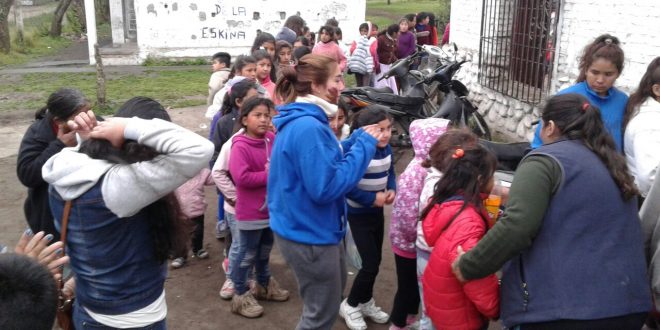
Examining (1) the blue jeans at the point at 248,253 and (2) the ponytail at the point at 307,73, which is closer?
(2) the ponytail at the point at 307,73

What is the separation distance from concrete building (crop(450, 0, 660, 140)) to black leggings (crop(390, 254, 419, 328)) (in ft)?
11.0

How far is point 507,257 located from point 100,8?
2872 centimetres

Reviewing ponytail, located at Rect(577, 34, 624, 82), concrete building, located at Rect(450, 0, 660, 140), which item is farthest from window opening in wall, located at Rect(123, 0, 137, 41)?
ponytail, located at Rect(577, 34, 624, 82)

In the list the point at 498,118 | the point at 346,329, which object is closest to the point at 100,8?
the point at 498,118

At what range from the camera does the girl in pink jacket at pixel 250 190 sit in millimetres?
3986

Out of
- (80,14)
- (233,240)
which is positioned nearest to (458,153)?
(233,240)

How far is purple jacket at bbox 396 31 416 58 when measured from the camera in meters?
12.5

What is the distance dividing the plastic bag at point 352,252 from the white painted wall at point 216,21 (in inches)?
527

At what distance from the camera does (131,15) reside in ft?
62.5

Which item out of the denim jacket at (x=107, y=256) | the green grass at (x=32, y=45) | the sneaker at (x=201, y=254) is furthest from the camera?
the green grass at (x=32, y=45)

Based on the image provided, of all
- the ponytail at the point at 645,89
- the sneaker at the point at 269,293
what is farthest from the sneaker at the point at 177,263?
the ponytail at the point at 645,89

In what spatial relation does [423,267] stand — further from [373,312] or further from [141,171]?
[141,171]

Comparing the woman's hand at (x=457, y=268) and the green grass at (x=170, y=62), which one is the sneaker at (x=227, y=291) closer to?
the woman's hand at (x=457, y=268)

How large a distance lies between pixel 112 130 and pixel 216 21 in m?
14.8
